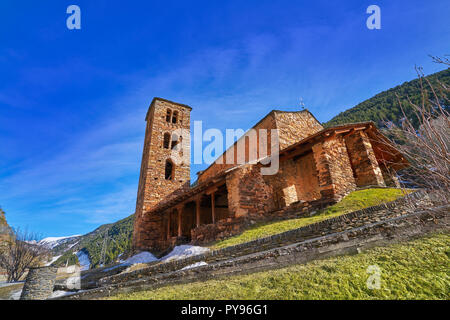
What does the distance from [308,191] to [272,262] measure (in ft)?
28.1

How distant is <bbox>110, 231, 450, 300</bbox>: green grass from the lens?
263cm

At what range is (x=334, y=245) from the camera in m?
4.41

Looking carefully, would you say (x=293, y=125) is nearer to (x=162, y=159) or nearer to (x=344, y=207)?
(x=344, y=207)

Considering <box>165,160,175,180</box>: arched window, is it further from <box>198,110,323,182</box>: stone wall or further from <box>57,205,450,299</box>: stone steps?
<box>57,205,450,299</box>: stone steps

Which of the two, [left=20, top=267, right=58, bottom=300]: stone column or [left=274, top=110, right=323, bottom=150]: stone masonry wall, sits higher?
[left=274, top=110, right=323, bottom=150]: stone masonry wall

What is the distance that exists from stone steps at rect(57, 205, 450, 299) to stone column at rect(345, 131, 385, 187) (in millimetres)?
6958

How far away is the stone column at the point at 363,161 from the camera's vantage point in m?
10.5

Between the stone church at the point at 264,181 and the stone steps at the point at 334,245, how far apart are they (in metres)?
1.71

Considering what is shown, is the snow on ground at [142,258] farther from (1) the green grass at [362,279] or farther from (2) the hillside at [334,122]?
(1) the green grass at [362,279]

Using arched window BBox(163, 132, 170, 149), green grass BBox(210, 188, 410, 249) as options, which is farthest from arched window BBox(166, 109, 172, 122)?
green grass BBox(210, 188, 410, 249)

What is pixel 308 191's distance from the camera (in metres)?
12.5
